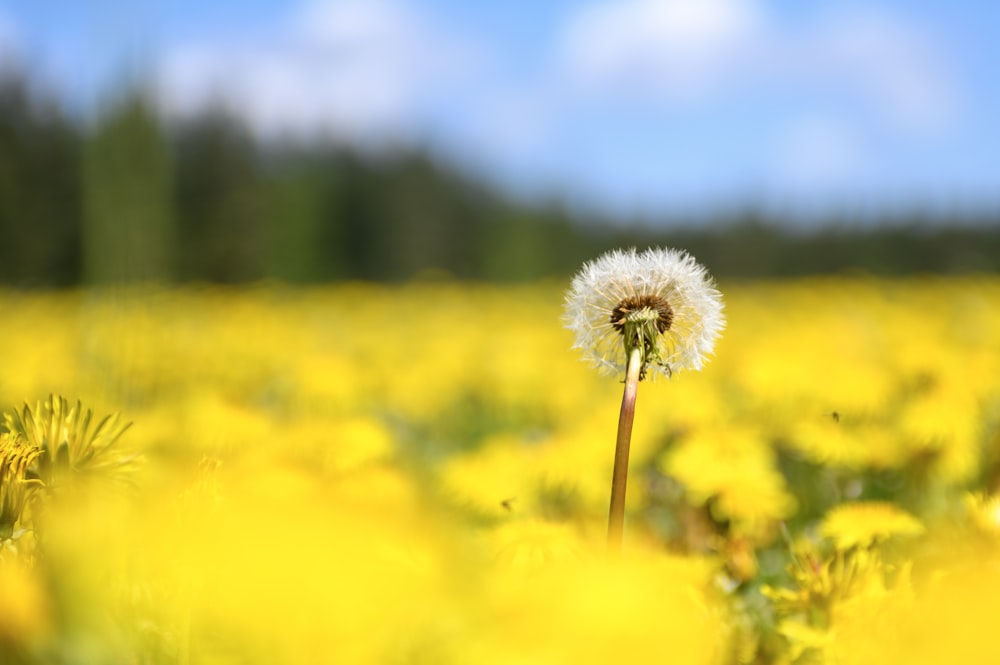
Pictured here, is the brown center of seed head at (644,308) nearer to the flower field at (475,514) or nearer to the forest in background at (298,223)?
the flower field at (475,514)

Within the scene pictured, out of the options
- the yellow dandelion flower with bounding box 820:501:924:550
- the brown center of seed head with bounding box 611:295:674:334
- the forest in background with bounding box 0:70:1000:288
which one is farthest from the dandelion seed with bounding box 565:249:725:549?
the forest in background with bounding box 0:70:1000:288

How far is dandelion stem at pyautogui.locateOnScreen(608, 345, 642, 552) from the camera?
23.5 inches

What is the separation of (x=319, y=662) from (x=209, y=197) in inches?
628

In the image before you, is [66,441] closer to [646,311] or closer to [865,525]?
[646,311]

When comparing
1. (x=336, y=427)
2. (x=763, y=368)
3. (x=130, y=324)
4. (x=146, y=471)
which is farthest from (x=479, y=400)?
(x=146, y=471)

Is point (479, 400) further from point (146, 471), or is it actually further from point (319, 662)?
point (319, 662)

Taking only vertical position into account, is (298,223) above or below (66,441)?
above

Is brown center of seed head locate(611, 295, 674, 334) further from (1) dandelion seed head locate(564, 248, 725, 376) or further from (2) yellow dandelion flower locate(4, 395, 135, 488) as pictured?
(2) yellow dandelion flower locate(4, 395, 135, 488)

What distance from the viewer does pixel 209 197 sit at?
1537cm

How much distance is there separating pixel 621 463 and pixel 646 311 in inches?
5.6

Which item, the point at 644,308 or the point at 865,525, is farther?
the point at 865,525

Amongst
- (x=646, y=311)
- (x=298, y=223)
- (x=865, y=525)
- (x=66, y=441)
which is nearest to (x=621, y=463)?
(x=646, y=311)

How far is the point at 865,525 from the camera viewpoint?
3.38 ft

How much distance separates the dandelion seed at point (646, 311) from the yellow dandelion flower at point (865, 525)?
0.37 meters
